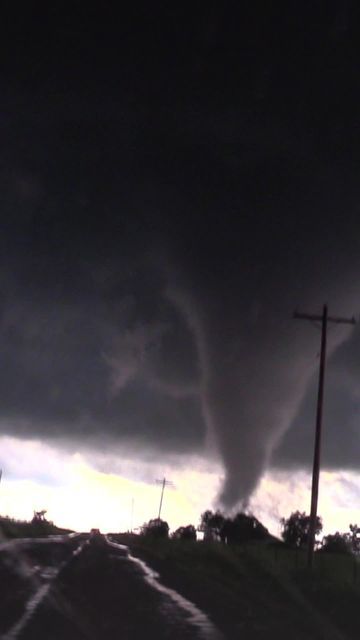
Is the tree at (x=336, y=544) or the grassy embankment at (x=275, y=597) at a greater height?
the tree at (x=336, y=544)

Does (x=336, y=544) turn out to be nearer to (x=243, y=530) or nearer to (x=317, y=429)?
(x=243, y=530)

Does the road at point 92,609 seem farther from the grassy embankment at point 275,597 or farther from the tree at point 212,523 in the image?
the tree at point 212,523

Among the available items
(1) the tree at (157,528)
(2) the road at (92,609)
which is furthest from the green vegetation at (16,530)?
(2) the road at (92,609)

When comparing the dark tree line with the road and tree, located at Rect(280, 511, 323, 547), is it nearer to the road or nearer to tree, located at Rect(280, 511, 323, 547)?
tree, located at Rect(280, 511, 323, 547)

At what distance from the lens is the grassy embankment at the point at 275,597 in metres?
21.6

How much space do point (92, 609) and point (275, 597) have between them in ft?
33.5

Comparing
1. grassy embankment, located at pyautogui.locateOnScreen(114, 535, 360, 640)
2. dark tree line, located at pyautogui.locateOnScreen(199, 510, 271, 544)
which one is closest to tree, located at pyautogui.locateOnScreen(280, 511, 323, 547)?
dark tree line, located at pyautogui.locateOnScreen(199, 510, 271, 544)

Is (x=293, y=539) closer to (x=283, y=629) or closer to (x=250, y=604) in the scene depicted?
(x=250, y=604)

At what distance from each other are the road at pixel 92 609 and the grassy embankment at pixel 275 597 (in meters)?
0.88

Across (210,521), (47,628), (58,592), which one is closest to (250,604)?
(58,592)

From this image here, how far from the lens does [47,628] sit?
1873 centimetres

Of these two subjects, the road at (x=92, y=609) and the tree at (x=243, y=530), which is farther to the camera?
the tree at (x=243, y=530)

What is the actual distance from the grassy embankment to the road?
878 mm

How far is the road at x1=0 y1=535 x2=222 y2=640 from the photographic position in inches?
735
